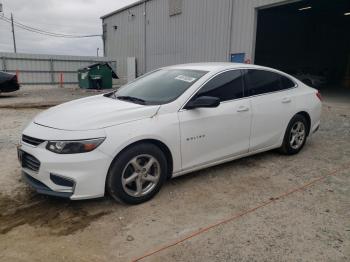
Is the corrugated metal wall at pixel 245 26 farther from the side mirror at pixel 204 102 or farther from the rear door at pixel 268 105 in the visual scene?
the side mirror at pixel 204 102

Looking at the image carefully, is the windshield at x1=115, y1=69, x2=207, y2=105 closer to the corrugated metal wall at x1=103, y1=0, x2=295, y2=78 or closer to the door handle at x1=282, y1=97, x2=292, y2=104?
the door handle at x1=282, y1=97, x2=292, y2=104

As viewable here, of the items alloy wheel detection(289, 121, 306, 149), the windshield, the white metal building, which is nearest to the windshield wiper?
the windshield

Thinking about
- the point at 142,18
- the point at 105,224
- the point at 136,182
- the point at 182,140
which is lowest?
the point at 105,224

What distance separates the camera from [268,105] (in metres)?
4.40

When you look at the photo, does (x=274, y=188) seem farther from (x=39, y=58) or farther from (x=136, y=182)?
(x=39, y=58)

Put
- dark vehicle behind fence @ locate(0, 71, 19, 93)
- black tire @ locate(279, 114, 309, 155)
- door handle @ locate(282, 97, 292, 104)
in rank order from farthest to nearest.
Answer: dark vehicle behind fence @ locate(0, 71, 19, 93), black tire @ locate(279, 114, 309, 155), door handle @ locate(282, 97, 292, 104)

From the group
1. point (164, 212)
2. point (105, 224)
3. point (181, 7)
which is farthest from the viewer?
point (181, 7)

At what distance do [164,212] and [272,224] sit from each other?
108 centimetres

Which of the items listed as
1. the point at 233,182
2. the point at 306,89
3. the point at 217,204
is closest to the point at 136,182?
the point at 217,204

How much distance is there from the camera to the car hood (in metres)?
3.09

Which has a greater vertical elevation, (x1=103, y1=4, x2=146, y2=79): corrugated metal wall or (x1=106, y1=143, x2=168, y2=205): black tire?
(x1=103, y1=4, x2=146, y2=79): corrugated metal wall

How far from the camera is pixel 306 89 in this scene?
16.9 ft

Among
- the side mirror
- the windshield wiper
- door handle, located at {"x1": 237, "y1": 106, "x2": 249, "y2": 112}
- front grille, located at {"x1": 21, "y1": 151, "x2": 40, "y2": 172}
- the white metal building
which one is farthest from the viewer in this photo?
the white metal building

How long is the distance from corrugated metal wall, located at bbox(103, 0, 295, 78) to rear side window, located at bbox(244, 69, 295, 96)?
8022 millimetres
